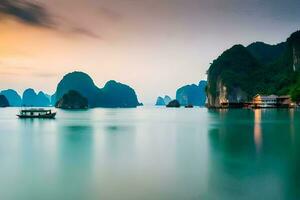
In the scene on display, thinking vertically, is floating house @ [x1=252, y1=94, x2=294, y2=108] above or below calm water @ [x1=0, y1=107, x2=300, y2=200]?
above

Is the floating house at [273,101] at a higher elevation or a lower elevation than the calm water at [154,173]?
higher

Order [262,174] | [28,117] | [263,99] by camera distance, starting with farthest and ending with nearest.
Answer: [263,99] → [28,117] → [262,174]

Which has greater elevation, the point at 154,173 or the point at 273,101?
the point at 273,101

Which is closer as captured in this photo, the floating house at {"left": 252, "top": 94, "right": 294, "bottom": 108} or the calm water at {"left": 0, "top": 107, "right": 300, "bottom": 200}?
the calm water at {"left": 0, "top": 107, "right": 300, "bottom": 200}

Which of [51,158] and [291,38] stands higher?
[291,38]

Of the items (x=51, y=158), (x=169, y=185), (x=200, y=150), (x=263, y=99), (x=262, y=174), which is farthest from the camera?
(x=263, y=99)

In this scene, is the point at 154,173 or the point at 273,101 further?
the point at 273,101

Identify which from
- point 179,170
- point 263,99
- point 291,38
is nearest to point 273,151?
point 179,170

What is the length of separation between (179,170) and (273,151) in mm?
10776

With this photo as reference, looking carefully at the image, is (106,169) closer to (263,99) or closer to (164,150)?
(164,150)

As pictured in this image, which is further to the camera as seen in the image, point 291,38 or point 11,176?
point 291,38

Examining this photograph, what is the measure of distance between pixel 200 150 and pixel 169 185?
13.5m

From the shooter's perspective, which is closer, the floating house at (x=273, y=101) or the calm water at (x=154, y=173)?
the calm water at (x=154, y=173)

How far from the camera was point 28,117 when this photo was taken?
3762 inches
